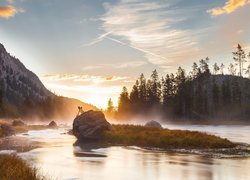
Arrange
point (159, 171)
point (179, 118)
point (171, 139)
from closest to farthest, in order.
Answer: point (159, 171)
point (171, 139)
point (179, 118)

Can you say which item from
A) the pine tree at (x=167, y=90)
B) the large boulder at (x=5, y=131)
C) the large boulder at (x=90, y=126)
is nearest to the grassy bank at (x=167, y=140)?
the large boulder at (x=90, y=126)

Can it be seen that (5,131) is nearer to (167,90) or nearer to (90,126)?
(90,126)

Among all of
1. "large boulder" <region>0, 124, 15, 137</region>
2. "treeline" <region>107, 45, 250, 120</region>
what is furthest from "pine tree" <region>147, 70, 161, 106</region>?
"large boulder" <region>0, 124, 15, 137</region>

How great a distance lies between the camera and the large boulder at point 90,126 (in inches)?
2303

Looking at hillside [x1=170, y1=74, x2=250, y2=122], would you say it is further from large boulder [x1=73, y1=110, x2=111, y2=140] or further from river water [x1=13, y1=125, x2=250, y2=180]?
river water [x1=13, y1=125, x2=250, y2=180]

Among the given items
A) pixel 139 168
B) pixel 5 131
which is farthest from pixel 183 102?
pixel 139 168

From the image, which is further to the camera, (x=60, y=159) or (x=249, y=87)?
(x=249, y=87)

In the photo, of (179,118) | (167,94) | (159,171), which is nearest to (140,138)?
(159,171)

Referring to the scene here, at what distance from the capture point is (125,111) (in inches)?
7515

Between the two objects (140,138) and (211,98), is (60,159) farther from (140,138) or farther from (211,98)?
(211,98)

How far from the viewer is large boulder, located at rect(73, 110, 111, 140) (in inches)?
2303

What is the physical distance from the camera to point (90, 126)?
5938 centimetres

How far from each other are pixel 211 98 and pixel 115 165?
547ft

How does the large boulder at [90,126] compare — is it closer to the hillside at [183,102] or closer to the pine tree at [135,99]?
the hillside at [183,102]
